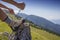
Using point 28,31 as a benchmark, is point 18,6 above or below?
above

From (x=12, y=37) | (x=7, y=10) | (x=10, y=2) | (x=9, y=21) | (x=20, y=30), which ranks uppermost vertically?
(x=10, y=2)

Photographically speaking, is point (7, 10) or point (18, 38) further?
point (18, 38)

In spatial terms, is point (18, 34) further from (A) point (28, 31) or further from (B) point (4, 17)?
(B) point (4, 17)

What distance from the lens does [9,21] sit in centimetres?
868

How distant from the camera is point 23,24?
368 inches

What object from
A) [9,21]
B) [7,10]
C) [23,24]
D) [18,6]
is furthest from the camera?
[23,24]

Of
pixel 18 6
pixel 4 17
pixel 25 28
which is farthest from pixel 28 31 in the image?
pixel 18 6

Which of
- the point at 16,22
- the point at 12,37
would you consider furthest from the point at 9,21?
the point at 12,37

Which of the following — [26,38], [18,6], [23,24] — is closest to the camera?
[18,6]

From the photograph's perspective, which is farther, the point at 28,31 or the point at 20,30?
the point at 28,31

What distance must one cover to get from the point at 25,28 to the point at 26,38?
631mm

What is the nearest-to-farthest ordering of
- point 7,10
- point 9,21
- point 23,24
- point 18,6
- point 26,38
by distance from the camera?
point 18,6
point 7,10
point 9,21
point 23,24
point 26,38

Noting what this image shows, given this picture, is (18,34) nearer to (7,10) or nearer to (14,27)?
(14,27)

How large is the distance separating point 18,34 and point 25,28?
1.83ft
